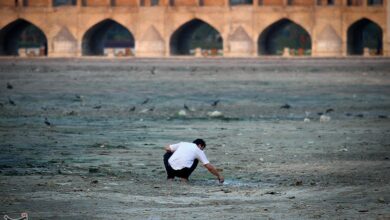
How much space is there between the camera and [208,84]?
116 ft

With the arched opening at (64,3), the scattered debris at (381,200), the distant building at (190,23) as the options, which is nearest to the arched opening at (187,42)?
the distant building at (190,23)

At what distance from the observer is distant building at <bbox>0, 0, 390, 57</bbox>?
199 feet

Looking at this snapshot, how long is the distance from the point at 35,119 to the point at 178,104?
5.38 meters

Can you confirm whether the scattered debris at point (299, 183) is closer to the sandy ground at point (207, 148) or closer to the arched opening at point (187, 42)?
the sandy ground at point (207, 148)

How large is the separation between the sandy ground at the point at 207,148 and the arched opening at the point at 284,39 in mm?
24955

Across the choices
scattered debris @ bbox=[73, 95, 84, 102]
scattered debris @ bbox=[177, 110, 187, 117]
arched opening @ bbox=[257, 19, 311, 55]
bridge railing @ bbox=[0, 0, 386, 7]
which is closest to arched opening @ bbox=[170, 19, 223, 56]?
bridge railing @ bbox=[0, 0, 386, 7]

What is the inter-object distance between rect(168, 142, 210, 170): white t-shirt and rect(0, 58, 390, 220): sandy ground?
0.25 metres

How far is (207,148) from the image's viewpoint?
56.7 ft

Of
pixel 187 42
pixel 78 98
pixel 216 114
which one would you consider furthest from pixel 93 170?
pixel 187 42

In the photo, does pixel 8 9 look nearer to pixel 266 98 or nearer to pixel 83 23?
pixel 83 23

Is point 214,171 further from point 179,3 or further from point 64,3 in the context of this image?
point 64,3

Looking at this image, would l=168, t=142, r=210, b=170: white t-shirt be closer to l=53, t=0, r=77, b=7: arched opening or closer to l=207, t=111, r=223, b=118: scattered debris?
l=207, t=111, r=223, b=118: scattered debris

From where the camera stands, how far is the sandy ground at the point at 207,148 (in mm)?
11250

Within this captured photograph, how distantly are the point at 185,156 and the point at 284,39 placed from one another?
6286cm
